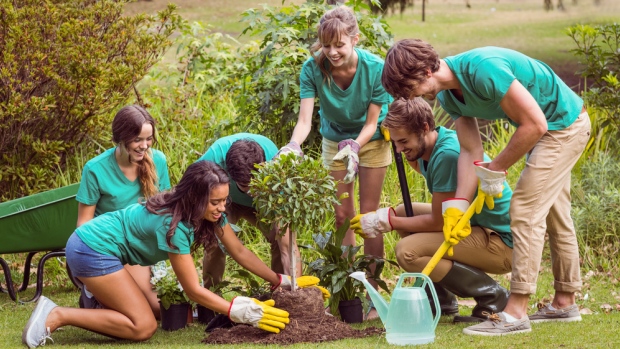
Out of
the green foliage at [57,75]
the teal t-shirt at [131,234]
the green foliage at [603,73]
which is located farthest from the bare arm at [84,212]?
the green foliage at [603,73]

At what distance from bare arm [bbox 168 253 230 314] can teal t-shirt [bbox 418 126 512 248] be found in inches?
46.7

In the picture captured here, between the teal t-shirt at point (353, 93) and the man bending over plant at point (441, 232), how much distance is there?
48 centimetres

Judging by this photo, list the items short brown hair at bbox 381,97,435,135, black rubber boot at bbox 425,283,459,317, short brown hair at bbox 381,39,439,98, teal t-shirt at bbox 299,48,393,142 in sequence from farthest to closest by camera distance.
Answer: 1. teal t-shirt at bbox 299,48,393,142
2. black rubber boot at bbox 425,283,459,317
3. short brown hair at bbox 381,97,435,135
4. short brown hair at bbox 381,39,439,98

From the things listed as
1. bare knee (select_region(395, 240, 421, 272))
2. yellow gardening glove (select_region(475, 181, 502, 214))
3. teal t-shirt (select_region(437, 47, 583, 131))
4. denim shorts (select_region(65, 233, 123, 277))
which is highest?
teal t-shirt (select_region(437, 47, 583, 131))

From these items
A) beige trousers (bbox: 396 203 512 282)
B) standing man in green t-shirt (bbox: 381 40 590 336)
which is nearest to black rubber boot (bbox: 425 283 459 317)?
beige trousers (bbox: 396 203 512 282)

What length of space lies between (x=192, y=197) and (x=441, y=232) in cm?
129

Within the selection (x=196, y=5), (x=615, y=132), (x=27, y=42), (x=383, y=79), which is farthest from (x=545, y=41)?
(x=383, y=79)

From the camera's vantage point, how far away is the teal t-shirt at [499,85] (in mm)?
3576

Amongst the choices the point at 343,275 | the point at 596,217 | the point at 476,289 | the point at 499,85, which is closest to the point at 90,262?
the point at 343,275

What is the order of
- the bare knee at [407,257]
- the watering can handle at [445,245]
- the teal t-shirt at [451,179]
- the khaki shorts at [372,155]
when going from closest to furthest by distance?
the watering can handle at [445,245] → the teal t-shirt at [451,179] → the bare knee at [407,257] → the khaki shorts at [372,155]

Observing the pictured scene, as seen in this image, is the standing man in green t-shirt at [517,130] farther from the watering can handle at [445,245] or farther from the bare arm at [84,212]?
the bare arm at [84,212]

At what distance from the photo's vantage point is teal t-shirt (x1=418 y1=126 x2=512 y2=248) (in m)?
3.97

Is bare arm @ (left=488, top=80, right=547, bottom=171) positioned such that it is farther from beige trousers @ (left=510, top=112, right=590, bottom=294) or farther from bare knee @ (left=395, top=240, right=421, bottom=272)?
bare knee @ (left=395, top=240, right=421, bottom=272)

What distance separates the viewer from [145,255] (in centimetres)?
391
